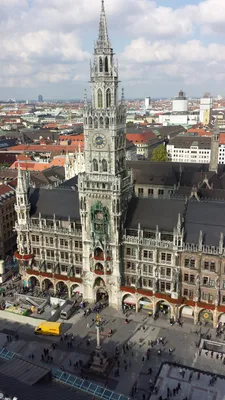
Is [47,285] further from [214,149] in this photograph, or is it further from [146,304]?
[214,149]

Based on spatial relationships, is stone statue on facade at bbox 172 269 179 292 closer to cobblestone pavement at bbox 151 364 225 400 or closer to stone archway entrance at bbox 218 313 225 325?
stone archway entrance at bbox 218 313 225 325

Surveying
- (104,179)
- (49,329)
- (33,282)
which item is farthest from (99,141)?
(33,282)

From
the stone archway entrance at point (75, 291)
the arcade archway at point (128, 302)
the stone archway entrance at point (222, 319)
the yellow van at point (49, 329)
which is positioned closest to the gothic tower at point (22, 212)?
the stone archway entrance at point (75, 291)

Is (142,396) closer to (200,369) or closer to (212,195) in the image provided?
(200,369)

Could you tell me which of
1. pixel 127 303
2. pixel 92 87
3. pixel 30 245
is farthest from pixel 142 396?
pixel 92 87

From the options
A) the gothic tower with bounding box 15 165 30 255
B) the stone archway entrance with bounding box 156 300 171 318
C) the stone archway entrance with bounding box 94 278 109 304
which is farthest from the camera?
the gothic tower with bounding box 15 165 30 255

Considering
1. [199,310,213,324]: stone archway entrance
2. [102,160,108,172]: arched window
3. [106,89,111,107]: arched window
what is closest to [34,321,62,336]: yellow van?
[199,310,213,324]: stone archway entrance

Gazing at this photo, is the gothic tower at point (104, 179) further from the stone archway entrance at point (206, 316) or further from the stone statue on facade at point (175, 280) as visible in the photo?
the stone archway entrance at point (206, 316)
